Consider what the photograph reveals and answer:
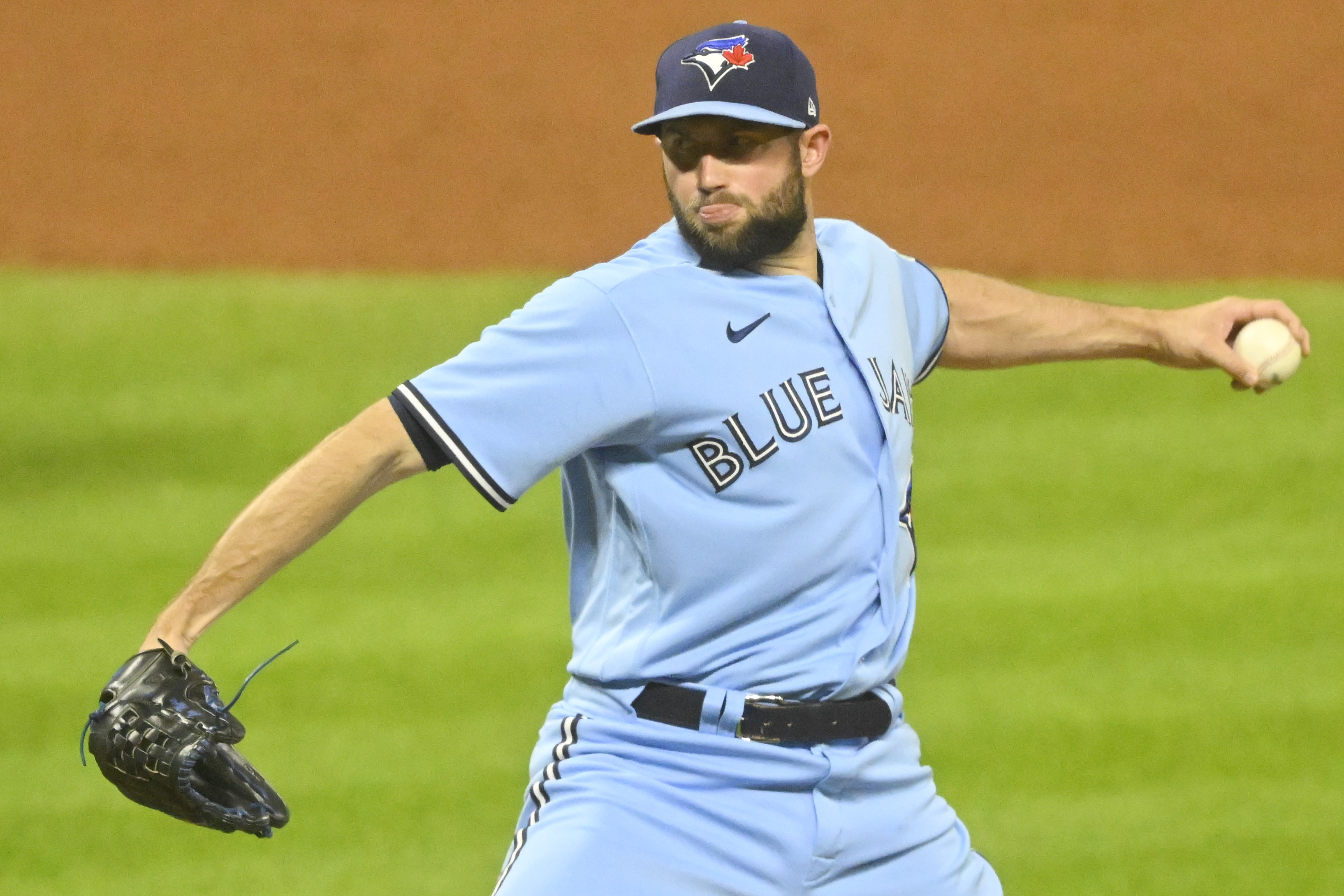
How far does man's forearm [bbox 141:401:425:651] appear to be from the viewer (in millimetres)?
2043

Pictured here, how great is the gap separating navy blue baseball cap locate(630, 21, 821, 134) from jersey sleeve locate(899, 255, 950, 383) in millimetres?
404

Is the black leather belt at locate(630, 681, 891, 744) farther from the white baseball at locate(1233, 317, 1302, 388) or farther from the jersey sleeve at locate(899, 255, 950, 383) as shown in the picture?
the white baseball at locate(1233, 317, 1302, 388)

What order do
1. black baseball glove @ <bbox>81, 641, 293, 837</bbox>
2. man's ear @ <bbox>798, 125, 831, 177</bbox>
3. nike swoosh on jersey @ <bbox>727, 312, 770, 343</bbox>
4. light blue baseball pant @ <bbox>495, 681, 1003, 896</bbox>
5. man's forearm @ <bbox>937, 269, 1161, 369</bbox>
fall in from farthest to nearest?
1. man's forearm @ <bbox>937, 269, 1161, 369</bbox>
2. man's ear @ <bbox>798, 125, 831, 177</bbox>
3. nike swoosh on jersey @ <bbox>727, 312, 770, 343</bbox>
4. light blue baseball pant @ <bbox>495, 681, 1003, 896</bbox>
5. black baseball glove @ <bbox>81, 641, 293, 837</bbox>

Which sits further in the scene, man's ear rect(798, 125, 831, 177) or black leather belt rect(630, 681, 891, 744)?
man's ear rect(798, 125, 831, 177)

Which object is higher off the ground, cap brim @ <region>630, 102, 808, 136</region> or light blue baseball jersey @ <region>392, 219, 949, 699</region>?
cap brim @ <region>630, 102, 808, 136</region>

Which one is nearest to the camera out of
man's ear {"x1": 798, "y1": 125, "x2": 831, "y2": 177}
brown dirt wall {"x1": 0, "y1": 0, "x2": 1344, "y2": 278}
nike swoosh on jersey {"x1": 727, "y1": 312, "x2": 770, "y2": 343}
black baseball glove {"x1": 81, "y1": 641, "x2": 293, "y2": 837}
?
black baseball glove {"x1": 81, "y1": 641, "x2": 293, "y2": 837}

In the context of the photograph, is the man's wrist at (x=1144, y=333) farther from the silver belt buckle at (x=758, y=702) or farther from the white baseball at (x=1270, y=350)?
the silver belt buckle at (x=758, y=702)

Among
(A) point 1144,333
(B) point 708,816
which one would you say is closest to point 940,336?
(A) point 1144,333

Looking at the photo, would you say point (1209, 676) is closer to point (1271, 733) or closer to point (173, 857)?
point (1271, 733)

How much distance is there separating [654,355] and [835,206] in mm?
5416

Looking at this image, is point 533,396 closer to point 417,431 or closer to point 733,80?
point 417,431

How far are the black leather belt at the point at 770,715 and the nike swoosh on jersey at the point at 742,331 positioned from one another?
1.59ft

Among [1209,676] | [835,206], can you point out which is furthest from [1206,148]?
[1209,676]

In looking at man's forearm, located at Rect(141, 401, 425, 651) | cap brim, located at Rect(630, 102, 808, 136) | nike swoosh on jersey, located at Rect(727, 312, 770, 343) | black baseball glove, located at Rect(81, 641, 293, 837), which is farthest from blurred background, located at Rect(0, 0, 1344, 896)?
cap brim, located at Rect(630, 102, 808, 136)
